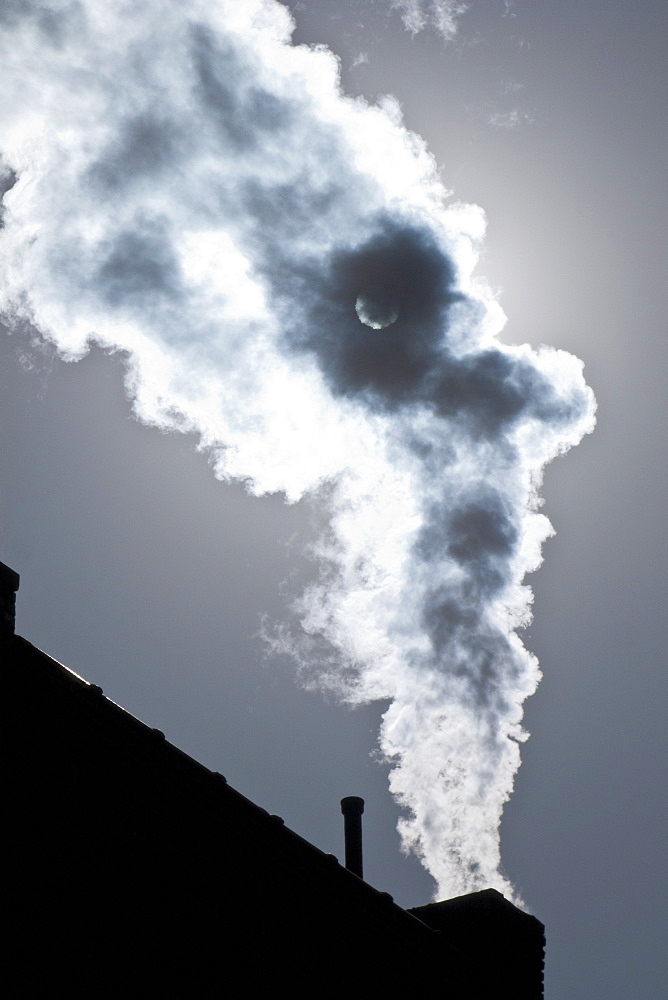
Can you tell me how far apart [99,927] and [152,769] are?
1.15 meters

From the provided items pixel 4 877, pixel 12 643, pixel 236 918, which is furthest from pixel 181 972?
pixel 12 643

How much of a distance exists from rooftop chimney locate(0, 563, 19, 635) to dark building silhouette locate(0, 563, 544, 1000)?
11 mm

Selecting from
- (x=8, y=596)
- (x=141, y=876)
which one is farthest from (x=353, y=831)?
(x=8, y=596)

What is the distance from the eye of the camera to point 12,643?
645cm

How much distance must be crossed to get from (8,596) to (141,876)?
228 cm

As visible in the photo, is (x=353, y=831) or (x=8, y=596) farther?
(x=353, y=831)

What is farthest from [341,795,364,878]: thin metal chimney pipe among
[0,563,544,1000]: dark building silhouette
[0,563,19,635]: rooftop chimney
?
[0,563,19,635]: rooftop chimney

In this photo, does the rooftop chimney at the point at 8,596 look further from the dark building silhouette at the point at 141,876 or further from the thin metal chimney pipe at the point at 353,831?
the thin metal chimney pipe at the point at 353,831

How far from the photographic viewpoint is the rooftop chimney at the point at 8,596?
6559mm

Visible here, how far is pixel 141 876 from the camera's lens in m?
6.71

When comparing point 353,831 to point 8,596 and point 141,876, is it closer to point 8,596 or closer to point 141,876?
point 141,876

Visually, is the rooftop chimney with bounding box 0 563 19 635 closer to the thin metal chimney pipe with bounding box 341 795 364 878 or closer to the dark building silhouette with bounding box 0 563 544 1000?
the dark building silhouette with bounding box 0 563 544 1000

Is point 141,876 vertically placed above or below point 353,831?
below

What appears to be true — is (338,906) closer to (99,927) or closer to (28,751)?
(99,927)
